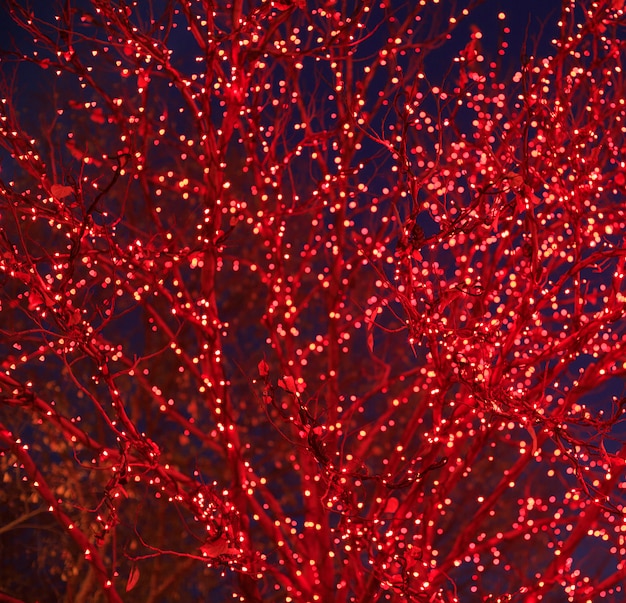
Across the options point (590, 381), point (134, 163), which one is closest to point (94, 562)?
point (134, 163)

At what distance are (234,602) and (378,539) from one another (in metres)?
3.42

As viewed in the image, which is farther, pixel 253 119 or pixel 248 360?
pixel 248 360

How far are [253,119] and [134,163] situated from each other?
2.67 feet

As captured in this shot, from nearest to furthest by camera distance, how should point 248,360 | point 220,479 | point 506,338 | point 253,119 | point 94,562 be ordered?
point 506,338, point 94,562, point 253,119, point 220,479, point 248,360

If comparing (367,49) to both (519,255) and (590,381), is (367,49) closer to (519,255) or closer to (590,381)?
(519,255)

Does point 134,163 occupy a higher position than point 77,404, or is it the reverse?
point 134,163

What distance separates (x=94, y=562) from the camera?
445 centimetres

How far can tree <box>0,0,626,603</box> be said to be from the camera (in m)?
3.97

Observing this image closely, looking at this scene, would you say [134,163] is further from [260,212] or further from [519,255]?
[519,255]

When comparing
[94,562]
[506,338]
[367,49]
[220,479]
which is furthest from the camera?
[220,479]

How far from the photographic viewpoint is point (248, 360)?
291 inches

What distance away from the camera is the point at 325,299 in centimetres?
591

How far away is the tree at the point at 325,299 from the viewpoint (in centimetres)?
397

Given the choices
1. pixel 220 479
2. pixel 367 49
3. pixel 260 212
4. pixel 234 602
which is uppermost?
pixel 367 49
